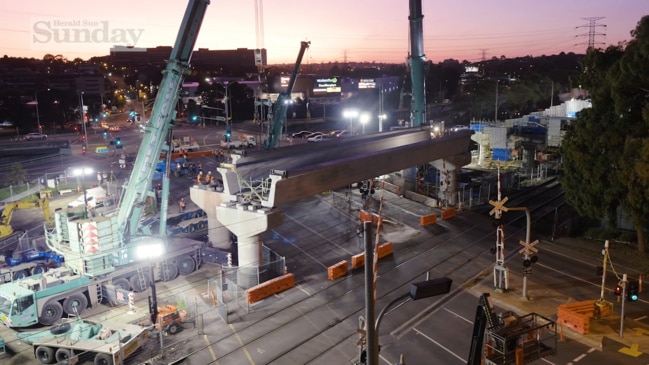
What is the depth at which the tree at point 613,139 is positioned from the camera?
1046 inches

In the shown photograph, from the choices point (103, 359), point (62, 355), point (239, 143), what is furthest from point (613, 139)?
point (239, 143)

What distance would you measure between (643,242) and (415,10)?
2725cm

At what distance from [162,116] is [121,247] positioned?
7.08m

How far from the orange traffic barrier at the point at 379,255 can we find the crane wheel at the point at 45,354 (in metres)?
15.3

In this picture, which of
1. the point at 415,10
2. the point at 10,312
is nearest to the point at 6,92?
the point at 415,10

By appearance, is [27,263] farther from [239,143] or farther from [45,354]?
[239,143]

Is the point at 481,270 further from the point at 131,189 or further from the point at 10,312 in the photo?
the point at 10,312

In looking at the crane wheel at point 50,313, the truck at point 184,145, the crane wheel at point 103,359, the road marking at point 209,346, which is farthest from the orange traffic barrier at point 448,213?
the truck at point 184,145

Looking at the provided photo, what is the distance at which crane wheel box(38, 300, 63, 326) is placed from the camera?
870 inches

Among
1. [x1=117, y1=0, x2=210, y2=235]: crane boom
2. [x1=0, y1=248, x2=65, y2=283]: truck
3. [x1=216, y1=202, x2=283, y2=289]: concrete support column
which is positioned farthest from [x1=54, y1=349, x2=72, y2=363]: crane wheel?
[x1=216, y1=202, x2=283, y2=289]: concrete support column

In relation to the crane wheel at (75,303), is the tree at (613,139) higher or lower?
higher

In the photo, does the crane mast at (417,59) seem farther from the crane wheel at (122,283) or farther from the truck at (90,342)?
the truck at (90,342)

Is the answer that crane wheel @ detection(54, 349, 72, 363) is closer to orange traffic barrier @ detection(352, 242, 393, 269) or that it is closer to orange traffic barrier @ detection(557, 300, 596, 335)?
orange traffic barrier @ detection(352, 242, 393, 269)

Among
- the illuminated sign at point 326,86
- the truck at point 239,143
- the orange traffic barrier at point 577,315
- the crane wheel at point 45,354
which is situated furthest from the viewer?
the illuminated sign at point 326,86
